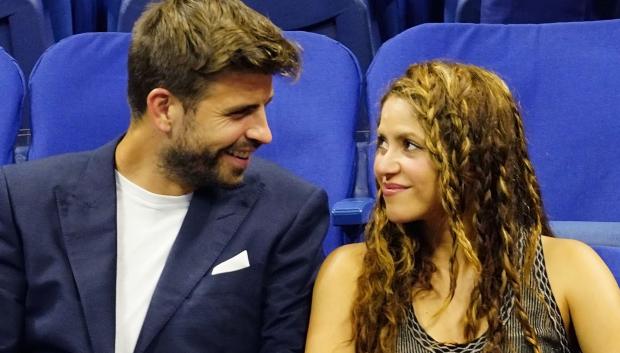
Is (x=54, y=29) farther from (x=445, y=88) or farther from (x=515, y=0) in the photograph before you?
(x=445, y=88)

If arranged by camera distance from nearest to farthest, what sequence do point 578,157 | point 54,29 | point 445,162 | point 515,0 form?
point 445,162 < point 578,157 < point 515,0 < point 54,29

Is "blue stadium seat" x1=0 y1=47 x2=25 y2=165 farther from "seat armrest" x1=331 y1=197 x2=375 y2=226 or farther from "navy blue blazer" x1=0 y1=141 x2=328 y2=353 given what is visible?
"seat armrest" x1=331 y1=197 x2=375 y2=226

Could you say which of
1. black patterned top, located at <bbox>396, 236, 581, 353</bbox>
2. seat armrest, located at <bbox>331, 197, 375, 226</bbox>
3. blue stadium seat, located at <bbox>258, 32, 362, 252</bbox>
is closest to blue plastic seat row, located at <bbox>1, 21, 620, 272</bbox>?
blue stadium seat, located at <bbox>258, 32, 362, 252</bbox>

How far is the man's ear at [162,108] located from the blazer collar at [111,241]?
2.5 inches

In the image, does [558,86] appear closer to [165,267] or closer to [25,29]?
[165,267]

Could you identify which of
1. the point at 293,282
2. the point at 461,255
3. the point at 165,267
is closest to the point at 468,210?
the point at 461,255

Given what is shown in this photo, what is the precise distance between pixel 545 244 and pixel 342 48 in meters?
0.35

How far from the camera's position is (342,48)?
3.88 feet

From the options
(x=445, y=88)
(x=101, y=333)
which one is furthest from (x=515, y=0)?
(x=101, y=333)

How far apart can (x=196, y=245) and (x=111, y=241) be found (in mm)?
77

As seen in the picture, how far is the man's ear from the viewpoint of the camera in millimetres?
958

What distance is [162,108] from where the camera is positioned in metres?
0.97

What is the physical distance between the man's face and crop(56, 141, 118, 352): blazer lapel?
0.07 m

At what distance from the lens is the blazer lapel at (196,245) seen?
933 mm
